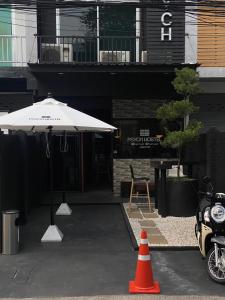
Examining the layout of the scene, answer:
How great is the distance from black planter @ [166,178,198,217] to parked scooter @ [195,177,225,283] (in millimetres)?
4136

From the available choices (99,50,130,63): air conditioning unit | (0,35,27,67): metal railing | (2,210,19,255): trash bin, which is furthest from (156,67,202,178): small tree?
(0,35,27,67): metal railing

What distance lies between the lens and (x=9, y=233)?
802cm

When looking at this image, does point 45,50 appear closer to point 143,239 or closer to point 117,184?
point 117,184

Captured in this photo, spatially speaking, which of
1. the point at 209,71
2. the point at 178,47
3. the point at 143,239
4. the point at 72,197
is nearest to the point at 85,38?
the point at 178,47

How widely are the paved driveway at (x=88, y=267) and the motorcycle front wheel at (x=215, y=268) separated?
113 millimetres

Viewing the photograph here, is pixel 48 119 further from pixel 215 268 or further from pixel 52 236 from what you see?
pixel 215 268

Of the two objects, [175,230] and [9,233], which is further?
[175,230]

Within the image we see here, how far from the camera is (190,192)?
11.2 m

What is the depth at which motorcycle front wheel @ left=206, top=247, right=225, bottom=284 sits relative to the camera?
20.7ft

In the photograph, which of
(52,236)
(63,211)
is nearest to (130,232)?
(52,236)

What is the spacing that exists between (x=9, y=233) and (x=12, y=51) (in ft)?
26.6

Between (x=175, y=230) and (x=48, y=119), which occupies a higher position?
Answer: (x=48, y=119)

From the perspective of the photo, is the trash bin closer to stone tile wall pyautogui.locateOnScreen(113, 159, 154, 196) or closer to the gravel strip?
the gravel strip

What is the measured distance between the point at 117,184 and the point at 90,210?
2427mm
